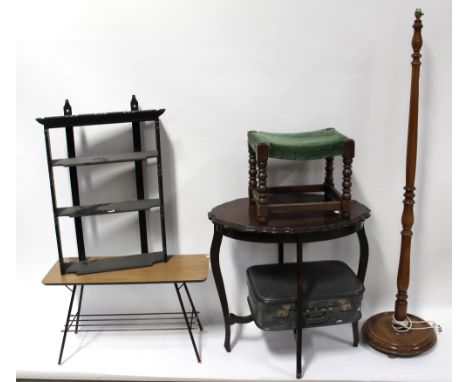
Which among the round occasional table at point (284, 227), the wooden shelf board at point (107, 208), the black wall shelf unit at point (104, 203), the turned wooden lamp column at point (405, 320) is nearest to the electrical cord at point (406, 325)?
the turned wooden lamp column at point (405, 320)

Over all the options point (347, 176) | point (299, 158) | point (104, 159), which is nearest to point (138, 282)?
point (104, 159)

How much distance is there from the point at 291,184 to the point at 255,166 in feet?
0.99

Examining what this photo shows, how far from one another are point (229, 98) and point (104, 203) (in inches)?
32.0

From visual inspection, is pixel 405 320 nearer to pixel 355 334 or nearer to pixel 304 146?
pixel 355 334

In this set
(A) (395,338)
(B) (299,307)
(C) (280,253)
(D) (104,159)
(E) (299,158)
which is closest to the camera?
(E) (299,158)

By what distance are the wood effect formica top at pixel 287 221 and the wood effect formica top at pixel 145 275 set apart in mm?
327

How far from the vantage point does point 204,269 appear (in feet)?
7.51

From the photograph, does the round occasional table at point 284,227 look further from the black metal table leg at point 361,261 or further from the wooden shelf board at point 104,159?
the wooden shelf board at point 104,159

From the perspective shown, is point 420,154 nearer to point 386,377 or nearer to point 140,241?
point 386,377

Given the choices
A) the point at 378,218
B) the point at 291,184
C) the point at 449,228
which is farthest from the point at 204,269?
the point at 449,228

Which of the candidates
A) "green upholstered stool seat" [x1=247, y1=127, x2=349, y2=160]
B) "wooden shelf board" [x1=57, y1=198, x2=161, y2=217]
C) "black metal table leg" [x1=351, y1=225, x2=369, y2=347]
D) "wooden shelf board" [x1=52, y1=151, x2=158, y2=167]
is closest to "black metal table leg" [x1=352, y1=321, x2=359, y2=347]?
"black metal table leg" [x1=351, y1=225, x2=369, y2=347]

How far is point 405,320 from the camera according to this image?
2.34 meters

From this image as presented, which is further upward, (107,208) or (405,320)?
(107,208)

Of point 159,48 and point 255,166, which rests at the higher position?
point 159,48
